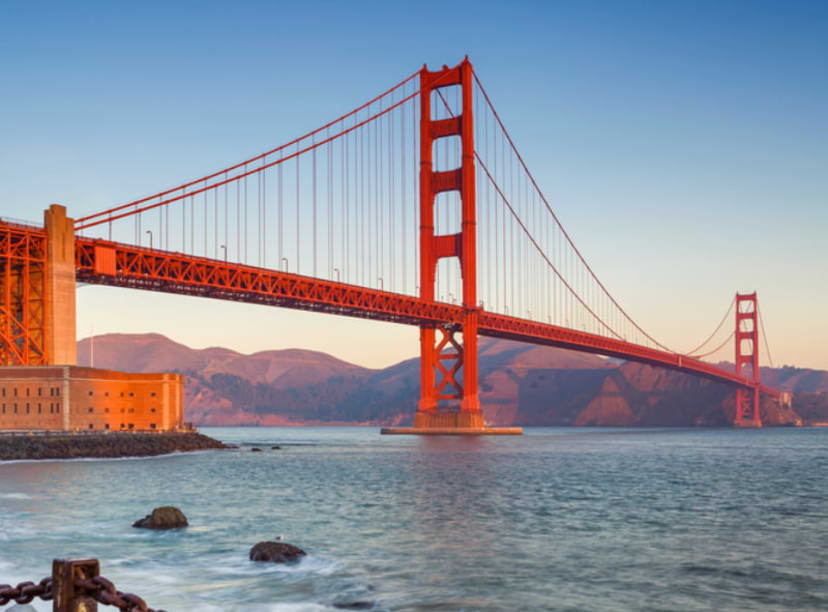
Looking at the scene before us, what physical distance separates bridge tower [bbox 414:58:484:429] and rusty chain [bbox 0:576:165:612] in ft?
248

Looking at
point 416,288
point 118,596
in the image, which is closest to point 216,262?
point 416,288

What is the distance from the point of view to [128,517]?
2341 centimetres

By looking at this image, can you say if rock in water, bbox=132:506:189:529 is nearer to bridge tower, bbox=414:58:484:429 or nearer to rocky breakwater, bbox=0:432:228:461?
rocky breakwater, bbox=0:432:228:461

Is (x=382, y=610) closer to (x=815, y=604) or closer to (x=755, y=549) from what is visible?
(x=815, y=604)

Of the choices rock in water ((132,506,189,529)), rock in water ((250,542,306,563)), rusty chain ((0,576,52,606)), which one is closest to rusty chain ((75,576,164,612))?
rusty chain ((0,576,52,606))

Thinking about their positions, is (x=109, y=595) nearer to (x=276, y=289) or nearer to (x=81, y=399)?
(x=81, y=399)

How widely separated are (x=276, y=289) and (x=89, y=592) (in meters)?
62.1

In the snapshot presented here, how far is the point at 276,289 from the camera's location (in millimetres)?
67312

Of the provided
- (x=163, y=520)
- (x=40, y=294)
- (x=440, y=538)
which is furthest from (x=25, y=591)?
(x=40, y=294)

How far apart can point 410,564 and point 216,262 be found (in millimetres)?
49190

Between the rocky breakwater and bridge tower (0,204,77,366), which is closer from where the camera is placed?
the rocky breakwater

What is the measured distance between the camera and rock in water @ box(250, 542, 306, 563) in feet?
53.4

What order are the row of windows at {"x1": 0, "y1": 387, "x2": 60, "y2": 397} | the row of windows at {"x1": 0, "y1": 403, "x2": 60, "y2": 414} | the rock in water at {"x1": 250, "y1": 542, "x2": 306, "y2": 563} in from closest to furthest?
the rock in water at {"x1": 250, "y1": 542, "x2": 306, "y2": 563}, the row of windows at {"x1": 0, "y1": 387, "x2": 60, "y2": 397}, the row of windows at {"x1": 0, "y1": 403, "x2": 60, "y2": 414}

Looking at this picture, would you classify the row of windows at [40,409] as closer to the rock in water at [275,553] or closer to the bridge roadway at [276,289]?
the bridge roadway at [276,289]
